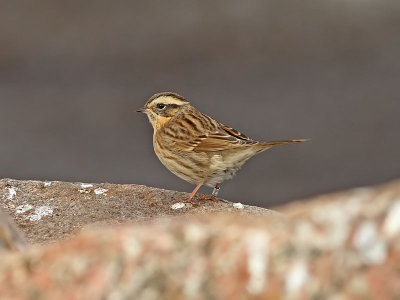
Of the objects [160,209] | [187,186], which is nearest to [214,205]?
[160,209]

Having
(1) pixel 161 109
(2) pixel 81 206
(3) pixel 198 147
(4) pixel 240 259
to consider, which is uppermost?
(4) pixel 240 259

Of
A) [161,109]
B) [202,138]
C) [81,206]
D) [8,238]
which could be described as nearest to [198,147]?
[202,138]

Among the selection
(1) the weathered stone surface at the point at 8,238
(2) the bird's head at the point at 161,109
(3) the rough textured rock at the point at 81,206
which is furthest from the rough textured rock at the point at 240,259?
(2) the bird's head at the point at 161,109

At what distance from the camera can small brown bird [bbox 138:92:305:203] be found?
7.27 metres

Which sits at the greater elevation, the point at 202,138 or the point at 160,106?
the point at 160,106

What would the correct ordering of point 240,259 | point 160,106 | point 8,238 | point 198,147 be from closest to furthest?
point 240,259, point 8,238, point 198,147, point 160,106

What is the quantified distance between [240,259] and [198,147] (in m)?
4.85

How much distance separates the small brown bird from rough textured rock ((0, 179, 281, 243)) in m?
0.36

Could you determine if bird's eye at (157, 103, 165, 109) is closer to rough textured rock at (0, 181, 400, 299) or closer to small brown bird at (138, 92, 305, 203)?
small brown bird at (138, 92, 305, 203)

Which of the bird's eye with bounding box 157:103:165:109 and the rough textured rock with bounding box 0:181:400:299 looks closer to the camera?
the rough textured rock with bounding box 0:181:400:299

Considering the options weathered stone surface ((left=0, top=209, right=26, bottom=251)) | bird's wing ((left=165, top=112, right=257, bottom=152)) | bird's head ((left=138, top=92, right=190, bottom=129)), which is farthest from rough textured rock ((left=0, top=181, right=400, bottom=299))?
bird's head ((left=138, top=92, right=190, bottom=129))

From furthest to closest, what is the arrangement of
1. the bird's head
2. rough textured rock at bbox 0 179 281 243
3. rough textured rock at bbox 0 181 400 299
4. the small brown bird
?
the bird's head < the small brown bird < rough textured rock at bbox 0 179 281 243 < rough textured rock at bbox 0 181 400 299

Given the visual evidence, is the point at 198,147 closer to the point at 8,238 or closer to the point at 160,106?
the point at 160,106

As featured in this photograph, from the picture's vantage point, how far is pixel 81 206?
6.26 m
